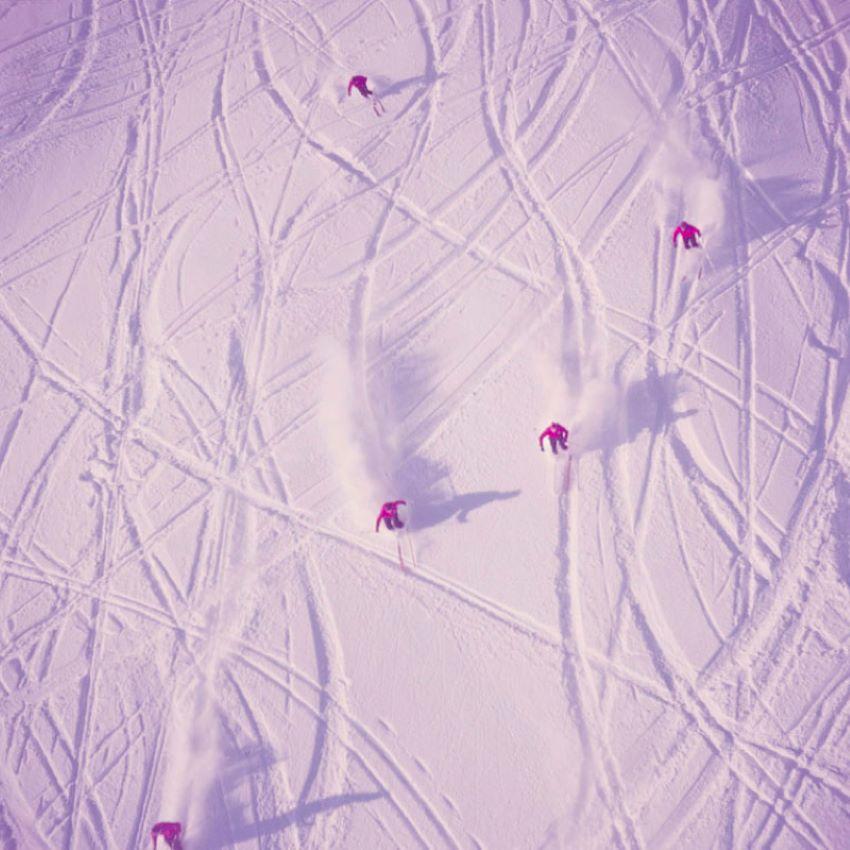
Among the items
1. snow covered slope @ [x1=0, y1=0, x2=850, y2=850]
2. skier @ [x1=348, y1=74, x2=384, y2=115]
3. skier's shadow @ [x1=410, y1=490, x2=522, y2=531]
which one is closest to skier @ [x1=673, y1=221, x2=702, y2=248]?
snow covered slope @ [x1=0, y1=0, x2=850, y2=850]

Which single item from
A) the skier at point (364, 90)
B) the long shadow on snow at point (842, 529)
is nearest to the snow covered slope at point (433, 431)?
the long shadow on snow at point (842, 529)

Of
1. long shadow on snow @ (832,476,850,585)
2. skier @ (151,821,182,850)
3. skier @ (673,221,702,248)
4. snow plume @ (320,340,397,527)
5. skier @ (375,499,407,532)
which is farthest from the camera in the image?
skier @ (673,221,702,248)

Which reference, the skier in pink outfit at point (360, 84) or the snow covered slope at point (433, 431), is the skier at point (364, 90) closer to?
the skier in pink outfit at point (360, 84)

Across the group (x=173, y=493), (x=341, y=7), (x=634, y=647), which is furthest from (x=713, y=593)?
(x=341, y=7)

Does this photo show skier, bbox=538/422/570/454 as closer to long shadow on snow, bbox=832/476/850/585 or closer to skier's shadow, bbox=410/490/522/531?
skier's shadow, bbox=410/490/522/531

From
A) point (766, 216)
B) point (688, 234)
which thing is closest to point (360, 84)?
point (688, 234)

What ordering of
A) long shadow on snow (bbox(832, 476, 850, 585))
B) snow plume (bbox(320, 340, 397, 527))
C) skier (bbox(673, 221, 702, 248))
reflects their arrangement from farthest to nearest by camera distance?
1. skier (bbox(673, 221, 702, 248))
2. snow plume (bbox(320, 340, 397, 527))
3. long shadow on snow (bbox(832, 476, 850, 585))
